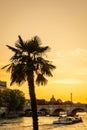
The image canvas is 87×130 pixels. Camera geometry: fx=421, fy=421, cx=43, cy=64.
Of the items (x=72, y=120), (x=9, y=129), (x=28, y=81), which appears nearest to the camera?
(x=28, y=81)

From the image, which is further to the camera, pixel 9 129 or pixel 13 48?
pixel 9 129

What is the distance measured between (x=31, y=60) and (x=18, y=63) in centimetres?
121

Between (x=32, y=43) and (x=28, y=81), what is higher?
Result: (x=32, y=43)

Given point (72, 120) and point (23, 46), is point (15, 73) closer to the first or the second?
point (23, 46)

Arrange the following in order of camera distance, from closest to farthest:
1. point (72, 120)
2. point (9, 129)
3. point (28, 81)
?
point (28, 81) → point (9, 129) → point (72, 120)

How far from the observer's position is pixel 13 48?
33656 millimetres

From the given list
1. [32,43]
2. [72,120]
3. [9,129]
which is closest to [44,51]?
[32,43]

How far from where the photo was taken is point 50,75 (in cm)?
3356

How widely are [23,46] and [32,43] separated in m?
0.80

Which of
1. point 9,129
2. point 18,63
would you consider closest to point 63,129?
point 9,129

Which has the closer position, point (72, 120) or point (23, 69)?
point (23, 69)

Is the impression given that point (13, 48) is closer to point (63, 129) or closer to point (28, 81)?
point (28, 81)

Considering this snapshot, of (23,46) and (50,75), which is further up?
(23,46)

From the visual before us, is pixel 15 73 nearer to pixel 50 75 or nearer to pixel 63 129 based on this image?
pixel 50 75
